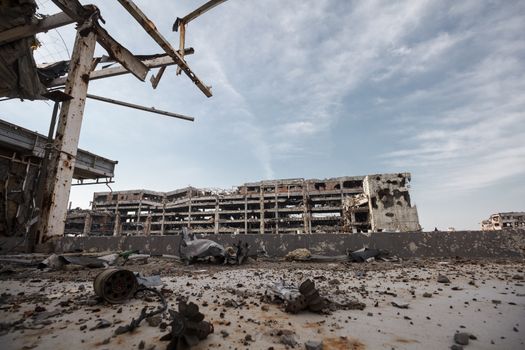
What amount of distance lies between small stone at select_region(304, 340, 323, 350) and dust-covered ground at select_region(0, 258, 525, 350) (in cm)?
4

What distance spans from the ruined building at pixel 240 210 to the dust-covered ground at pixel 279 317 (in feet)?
111

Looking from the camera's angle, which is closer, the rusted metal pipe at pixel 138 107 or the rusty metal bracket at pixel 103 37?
the rusty metal bracket at pixel 103 37

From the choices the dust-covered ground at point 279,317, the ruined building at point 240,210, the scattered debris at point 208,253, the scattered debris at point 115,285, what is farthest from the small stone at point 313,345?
the ruined building at point 240,210

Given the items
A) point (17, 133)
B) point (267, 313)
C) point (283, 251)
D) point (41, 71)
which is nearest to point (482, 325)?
point (267, 313)

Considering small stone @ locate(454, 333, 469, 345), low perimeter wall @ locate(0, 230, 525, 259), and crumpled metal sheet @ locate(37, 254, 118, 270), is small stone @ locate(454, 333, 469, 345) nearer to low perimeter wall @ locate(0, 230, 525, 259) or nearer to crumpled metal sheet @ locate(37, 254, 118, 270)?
low perimeter wall @ locate(0, 230, 525, 259)

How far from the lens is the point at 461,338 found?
4.54 feet

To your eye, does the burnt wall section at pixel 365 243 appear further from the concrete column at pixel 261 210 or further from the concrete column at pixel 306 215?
the concrete column at pixel 261 210

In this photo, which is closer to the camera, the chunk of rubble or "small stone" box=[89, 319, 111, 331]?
"small stone" box=[89, 319, 111, 331]

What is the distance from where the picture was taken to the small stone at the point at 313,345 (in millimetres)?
1295

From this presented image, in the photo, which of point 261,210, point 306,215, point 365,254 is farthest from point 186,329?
point 261,210

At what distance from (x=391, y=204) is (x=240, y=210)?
27.5 meters

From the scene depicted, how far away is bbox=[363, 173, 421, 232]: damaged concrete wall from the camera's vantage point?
24.8m

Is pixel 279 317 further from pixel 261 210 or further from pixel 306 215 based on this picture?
pixel 261 210

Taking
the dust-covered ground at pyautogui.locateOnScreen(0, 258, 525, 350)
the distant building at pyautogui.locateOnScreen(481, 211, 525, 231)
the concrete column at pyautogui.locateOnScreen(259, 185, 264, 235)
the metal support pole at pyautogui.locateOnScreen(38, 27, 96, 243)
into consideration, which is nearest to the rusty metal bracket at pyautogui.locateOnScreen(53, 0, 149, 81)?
the metal support pole at pyautogui.locateOnScreen(38, 27, 96, 243)
